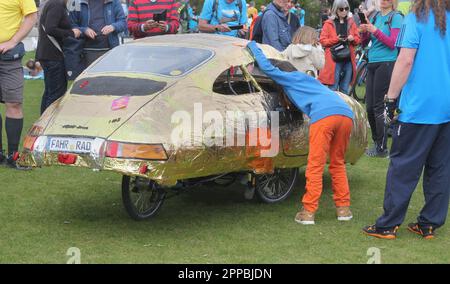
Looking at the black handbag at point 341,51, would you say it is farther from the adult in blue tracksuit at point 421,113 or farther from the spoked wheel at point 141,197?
the spoked wheel at point 141,197

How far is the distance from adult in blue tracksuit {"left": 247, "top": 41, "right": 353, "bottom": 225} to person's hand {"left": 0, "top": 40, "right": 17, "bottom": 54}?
292cm

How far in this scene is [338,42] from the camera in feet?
38.5

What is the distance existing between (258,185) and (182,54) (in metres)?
1.54

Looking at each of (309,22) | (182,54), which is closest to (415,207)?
(182,54)

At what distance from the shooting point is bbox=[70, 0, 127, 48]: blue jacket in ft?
35.1

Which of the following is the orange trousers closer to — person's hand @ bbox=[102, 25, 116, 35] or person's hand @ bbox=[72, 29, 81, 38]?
person's hand @ bbox=[102, 25, 116, 35]

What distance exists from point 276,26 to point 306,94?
10.2 feet

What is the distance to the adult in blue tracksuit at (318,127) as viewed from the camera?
6895 mm

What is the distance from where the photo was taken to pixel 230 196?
8094 millimetres

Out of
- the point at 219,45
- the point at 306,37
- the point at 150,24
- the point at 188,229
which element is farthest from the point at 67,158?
the point at 150,24

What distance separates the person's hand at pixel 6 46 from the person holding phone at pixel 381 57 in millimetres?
4289

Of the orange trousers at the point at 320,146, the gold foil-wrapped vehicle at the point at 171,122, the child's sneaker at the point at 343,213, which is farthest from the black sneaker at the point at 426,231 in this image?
the gold foil-wrapped vehicle at the point at 171,122

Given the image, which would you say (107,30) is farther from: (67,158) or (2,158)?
(67,158)

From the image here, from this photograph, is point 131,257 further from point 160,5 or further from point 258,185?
point 160,5
